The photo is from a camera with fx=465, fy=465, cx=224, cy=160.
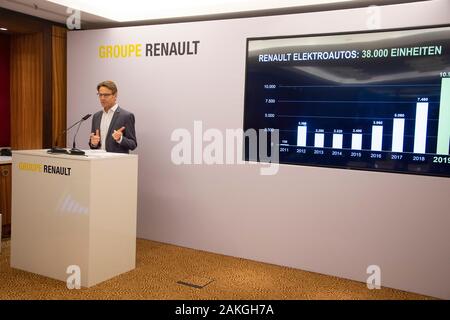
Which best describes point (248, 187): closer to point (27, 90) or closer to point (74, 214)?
point (74, 214)

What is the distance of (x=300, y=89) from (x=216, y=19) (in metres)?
1.31

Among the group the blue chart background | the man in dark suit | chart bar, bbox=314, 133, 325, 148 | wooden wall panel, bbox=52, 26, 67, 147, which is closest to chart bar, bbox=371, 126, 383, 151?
the blue chart background

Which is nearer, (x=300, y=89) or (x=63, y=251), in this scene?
(x=63, y=251)

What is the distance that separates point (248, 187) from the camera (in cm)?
443

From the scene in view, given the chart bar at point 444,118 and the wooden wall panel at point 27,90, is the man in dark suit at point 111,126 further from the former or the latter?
the chart bar at point 444,118

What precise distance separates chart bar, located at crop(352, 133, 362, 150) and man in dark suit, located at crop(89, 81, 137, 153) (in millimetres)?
2039

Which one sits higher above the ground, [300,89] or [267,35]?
[267,35]

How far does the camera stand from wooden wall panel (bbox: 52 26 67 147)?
532cm

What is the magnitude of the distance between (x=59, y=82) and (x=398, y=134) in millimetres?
3783

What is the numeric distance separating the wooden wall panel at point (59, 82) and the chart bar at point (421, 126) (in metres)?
3.86

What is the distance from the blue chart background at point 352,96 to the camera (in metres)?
3.58

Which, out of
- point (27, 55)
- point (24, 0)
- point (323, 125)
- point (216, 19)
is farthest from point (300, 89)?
point (27, 55)

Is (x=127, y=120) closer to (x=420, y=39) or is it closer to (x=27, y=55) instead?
(x=27, y=55)

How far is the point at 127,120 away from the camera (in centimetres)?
453
